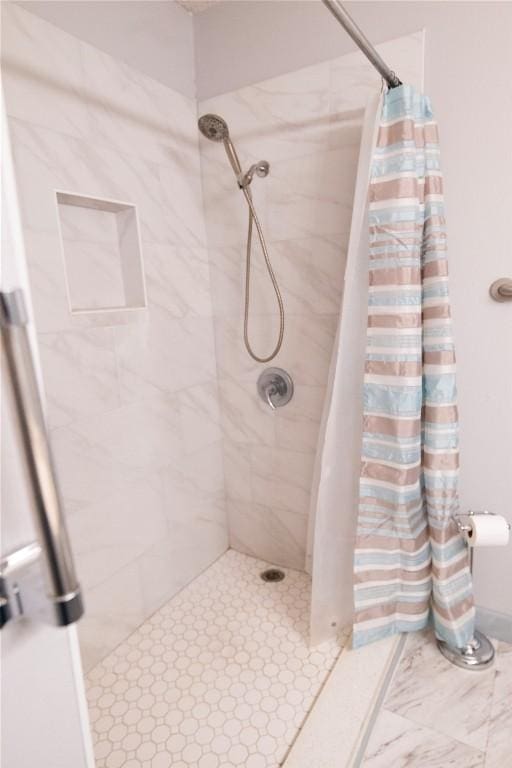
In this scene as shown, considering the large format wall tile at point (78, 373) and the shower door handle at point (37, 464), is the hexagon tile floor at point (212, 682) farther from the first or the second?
the shower door handle at point (37, 464)

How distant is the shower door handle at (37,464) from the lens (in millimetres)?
371

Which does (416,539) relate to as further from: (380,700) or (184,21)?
(184,21)

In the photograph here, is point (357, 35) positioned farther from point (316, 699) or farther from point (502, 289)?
point (316, 699)

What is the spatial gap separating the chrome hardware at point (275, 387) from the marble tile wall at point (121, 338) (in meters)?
0.25

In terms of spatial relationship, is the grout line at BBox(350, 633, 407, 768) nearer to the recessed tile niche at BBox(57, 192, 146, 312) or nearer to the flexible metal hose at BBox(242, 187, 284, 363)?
the flexible metal hose at BBox(242, 187, 284, 363)

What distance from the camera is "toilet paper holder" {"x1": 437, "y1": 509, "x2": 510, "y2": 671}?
135 cm

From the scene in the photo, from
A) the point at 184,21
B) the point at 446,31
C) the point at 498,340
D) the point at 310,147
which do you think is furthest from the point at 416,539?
the point at 184,21

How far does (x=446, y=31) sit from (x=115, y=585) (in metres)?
2.09

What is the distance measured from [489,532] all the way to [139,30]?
203cm

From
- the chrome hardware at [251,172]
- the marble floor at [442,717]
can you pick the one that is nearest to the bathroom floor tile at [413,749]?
the marble floor at [442,717]

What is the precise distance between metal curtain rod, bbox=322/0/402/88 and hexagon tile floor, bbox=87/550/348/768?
5.92ft

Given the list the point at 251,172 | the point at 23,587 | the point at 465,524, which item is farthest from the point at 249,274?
the point at 23,587

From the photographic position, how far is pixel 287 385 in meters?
1.74

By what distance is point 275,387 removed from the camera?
5.82ft
